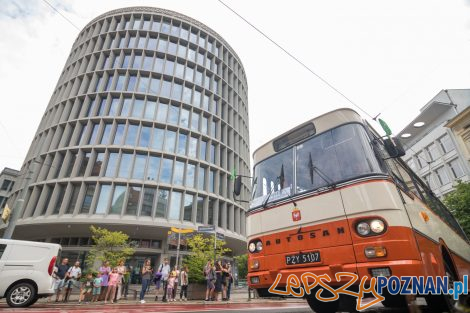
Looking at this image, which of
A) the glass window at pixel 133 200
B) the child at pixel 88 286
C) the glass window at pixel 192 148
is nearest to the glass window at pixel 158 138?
the glass window at pixel 192 148

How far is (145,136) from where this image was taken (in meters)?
26.1

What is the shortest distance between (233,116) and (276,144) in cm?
3060

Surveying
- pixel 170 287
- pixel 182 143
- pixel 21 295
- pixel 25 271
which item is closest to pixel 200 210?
pixel 182 143

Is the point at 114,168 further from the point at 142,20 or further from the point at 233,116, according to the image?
the point at 142,20

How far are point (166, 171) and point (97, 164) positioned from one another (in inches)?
248

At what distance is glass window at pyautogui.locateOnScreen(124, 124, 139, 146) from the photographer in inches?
1001

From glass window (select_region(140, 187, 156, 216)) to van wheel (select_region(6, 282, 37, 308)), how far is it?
1518 cm

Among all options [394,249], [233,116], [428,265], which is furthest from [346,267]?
[233,116]

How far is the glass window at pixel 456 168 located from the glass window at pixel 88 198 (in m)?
37.8

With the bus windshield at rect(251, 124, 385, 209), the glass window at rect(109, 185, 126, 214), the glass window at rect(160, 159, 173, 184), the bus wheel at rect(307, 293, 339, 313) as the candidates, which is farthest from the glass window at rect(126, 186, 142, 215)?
the bus wheel at rect(307, 293, 339, 313)

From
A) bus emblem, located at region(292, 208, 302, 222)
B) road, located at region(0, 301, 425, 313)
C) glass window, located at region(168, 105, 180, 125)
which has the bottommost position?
road, located at region(0, 301, 425, 313)

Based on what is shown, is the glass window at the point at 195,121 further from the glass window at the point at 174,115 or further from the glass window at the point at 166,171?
the glass window at the point at 166,171

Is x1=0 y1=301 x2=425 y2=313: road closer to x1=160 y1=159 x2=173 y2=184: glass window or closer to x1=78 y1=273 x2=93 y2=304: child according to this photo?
x1=78 y1=273 x2=93 y2=304: child

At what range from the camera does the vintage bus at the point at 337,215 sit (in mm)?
3131
